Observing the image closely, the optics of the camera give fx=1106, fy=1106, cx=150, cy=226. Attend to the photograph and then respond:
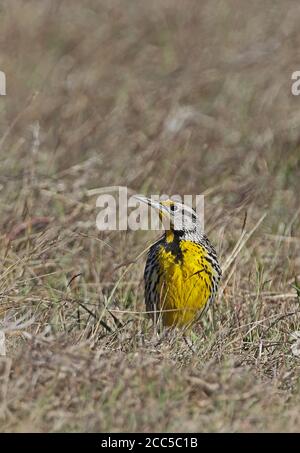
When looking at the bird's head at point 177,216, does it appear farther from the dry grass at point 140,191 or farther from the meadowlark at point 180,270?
the dry grass at point 140,191

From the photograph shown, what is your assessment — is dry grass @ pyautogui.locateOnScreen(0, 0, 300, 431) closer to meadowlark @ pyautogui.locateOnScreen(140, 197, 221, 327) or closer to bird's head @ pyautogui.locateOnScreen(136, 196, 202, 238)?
meadowlark @ pyautogui.locateOnScreen(140, 197, 221, 327)


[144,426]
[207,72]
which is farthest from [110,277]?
[207,72]

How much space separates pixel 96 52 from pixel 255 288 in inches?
150

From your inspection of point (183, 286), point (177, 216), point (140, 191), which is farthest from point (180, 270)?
point (140, 191)

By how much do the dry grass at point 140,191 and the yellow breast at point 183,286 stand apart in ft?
0.38

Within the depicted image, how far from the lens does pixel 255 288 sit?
5.67m

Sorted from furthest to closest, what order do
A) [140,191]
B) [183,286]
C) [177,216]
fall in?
[140,191] < [177,216] < [183,286]

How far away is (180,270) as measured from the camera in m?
5.41

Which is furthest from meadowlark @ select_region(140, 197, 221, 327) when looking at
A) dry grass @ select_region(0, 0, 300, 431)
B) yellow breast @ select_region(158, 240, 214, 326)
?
dry grass @ select_region(0, 0, 300, 431)

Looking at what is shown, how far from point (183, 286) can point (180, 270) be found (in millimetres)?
84

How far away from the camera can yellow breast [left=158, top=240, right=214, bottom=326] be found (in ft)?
17.6

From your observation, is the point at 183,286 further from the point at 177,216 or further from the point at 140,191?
the point at 140,191
